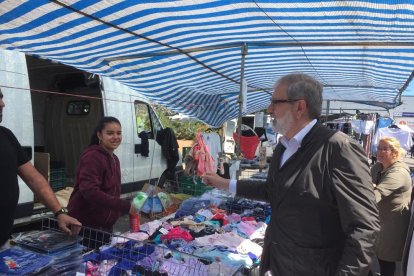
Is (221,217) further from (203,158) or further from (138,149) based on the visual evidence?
(138,149)

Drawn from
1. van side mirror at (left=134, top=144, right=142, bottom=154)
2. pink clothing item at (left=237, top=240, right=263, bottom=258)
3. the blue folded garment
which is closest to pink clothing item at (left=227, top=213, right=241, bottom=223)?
the blue folded garment

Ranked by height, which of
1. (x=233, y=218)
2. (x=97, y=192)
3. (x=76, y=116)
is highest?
(x=76, y=116)

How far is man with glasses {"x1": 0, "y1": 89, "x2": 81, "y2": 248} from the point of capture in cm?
214

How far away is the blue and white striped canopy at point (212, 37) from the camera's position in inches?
109

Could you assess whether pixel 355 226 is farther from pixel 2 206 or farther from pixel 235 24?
pixel 235 24

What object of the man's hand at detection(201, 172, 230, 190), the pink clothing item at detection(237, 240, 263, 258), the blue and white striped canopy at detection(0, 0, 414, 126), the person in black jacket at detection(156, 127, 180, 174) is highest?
the blue and white striped canopy at detection(0, 0, 414, 126)

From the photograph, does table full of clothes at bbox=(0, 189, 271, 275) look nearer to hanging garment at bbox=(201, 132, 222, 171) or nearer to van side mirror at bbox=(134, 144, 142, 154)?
hanging garment at bbox=(201, 132, 222, 171)

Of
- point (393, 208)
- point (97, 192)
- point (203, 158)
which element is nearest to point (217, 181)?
point (97, 192)

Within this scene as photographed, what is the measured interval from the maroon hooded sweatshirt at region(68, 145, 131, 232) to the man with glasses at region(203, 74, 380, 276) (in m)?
1.45

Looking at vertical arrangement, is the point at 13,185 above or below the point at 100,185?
above

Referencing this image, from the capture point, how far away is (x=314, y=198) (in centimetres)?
167

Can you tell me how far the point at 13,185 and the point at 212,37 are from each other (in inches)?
90.7

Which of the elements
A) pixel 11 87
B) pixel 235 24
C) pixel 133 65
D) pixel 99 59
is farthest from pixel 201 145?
pixel 11 87

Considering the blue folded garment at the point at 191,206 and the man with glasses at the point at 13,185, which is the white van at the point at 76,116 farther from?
the man with glasses at the point at 13,185
